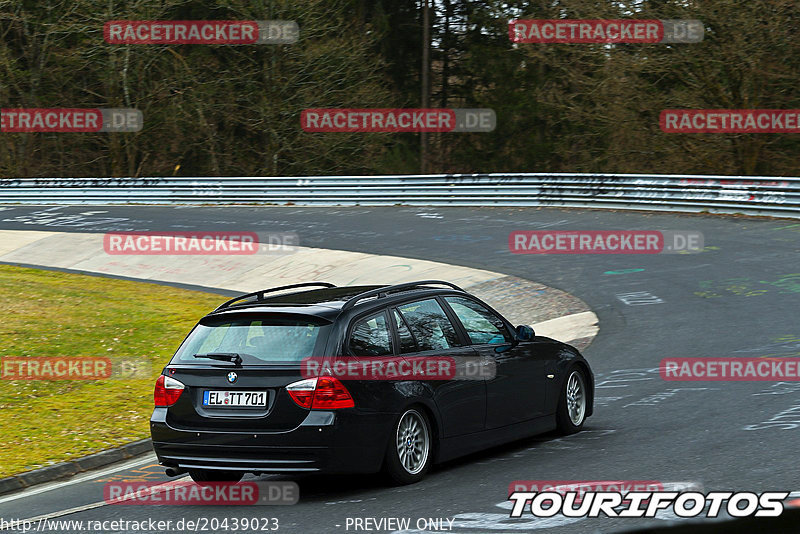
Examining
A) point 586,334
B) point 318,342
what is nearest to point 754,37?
point 586,334

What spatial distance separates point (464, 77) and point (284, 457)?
1783 inches

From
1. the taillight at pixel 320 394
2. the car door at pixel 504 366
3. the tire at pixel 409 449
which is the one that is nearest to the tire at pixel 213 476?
the taillight at pixel 320 394

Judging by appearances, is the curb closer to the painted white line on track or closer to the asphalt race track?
the painted white line on track

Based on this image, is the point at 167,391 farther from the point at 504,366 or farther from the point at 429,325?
the point at 504,366

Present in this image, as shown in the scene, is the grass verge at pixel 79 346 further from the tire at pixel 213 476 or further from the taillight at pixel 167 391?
the taillight at pixel 167 391

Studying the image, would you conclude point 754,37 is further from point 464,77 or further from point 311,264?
point 464,77

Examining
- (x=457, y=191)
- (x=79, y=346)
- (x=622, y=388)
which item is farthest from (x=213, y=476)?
(x=457, y=191)

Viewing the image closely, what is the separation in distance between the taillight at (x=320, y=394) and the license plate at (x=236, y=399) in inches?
8.3


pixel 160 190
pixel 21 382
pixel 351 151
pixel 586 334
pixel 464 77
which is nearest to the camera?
pixel 21 382

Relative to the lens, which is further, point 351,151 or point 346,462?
point 351,151

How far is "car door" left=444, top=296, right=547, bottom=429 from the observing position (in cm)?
832

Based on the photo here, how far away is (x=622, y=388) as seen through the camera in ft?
35.1

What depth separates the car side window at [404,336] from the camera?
773 cm

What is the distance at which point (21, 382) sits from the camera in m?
12.4
